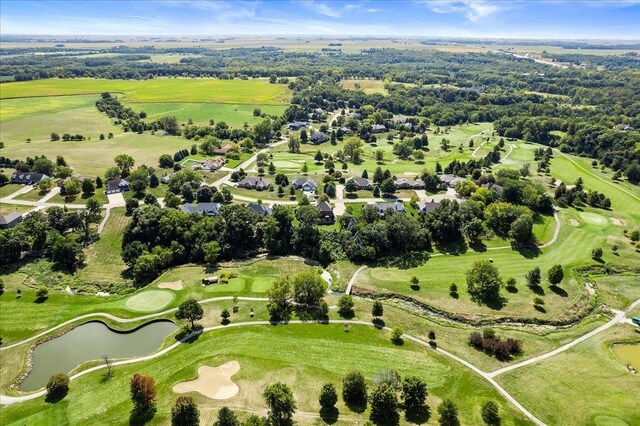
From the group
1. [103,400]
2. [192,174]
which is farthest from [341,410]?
[192,174]

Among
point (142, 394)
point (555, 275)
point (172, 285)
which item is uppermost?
point (555, 275)

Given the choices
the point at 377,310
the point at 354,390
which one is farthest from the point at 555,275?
the point at 354,390

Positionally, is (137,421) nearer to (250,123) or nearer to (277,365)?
(277,365)

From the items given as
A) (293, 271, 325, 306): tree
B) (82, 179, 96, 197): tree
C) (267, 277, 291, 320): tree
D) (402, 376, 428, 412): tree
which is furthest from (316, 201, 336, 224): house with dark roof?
(82, 179, 96, 197): tree

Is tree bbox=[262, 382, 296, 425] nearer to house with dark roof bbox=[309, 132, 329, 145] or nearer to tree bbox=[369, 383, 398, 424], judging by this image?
tree bbox=[369, 383, 398, 424]

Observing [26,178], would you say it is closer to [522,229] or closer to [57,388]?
[57,388]

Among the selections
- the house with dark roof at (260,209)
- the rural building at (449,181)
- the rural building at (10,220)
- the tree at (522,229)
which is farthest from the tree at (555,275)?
the rural building at (10,220)
